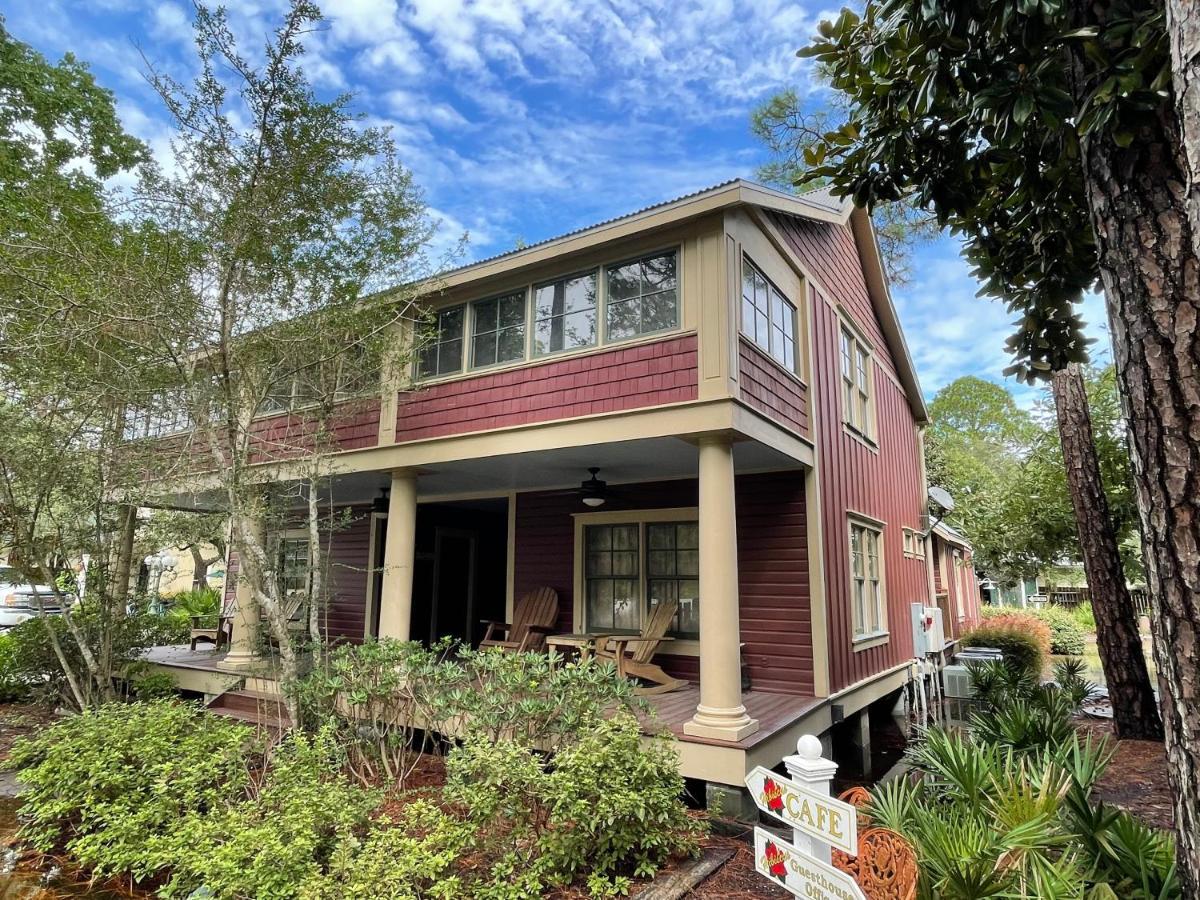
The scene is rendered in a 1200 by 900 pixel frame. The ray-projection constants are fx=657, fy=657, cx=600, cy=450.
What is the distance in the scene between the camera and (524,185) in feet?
52.1

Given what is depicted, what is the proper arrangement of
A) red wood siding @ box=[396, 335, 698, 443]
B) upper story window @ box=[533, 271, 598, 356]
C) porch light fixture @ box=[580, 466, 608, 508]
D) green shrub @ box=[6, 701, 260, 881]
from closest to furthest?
green shrub @ box=[6, 701, 260, 881]
red wood siding @ box=[396, 335, 698, 443]
upper story window @ box=[533, 271, 598, 356]
porch light fixture @ box=[580, 466, 608, 508]

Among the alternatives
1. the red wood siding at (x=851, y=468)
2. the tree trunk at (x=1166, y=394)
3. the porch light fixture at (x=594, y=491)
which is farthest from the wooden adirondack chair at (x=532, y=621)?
the tree trunk at (x=1166, y=394)

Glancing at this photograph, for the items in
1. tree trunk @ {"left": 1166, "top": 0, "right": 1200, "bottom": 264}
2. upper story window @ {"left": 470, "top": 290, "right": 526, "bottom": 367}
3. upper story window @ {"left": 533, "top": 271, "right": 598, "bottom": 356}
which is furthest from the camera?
upper story window @ {"left": 470, "top": 290, "right": 526, "bottom": 367}

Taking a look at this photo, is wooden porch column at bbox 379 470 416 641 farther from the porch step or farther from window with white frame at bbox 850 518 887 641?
window with white frame at bbox 850 518 887 641

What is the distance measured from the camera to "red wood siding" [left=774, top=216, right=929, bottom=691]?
7945 millimetres

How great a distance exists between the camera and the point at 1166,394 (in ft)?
7.75

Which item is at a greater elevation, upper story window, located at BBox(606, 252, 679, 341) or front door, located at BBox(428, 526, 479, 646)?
upper story window, located at BBox(606, 252, 679, 341)

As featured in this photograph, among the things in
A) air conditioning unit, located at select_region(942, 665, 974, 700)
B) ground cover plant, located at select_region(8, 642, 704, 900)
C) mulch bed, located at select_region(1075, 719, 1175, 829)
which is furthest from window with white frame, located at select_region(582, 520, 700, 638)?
air conditioning unit, located at select_region(942, 665, 974, 700)

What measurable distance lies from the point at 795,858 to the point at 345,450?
23.0 ft

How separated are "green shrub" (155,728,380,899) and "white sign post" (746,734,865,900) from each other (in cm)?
240

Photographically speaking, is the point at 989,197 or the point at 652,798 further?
the point at 989,197

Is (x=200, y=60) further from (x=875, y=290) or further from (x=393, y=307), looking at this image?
(x=875, y=290)

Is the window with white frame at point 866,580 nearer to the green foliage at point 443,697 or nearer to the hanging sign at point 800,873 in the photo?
the green foliage at point 443,697

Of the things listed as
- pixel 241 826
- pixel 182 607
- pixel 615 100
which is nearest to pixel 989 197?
pixel 241 826
